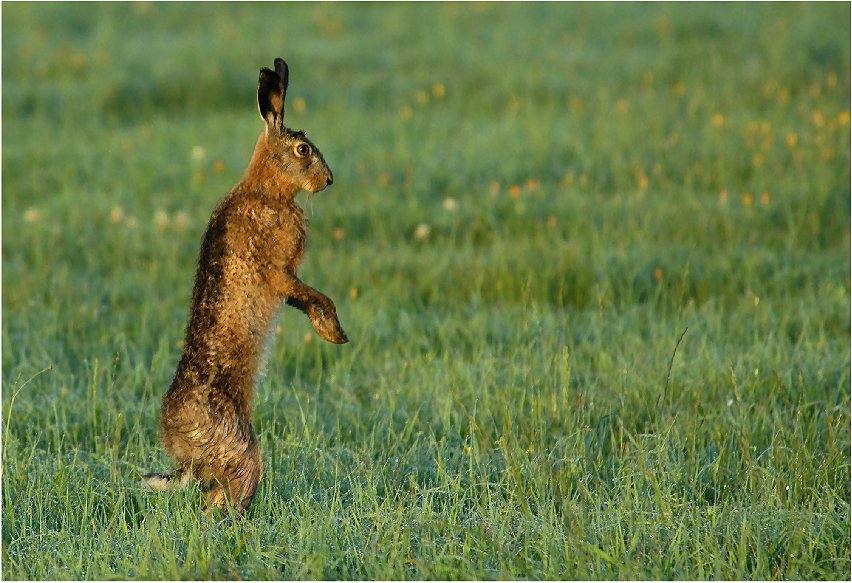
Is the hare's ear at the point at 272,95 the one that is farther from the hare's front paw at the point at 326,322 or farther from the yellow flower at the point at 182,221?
the yellow flower at the point at 182,221

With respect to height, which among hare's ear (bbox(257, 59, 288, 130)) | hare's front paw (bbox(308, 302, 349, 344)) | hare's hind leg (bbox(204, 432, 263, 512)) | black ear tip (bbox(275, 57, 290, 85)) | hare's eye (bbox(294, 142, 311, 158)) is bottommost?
hare's hind leg (bbox(204, 432, 263, 512))

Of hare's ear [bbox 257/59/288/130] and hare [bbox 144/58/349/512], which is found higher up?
hare's ear [bbox 257/59/288/130]

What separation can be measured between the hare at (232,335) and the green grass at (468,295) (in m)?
0.22

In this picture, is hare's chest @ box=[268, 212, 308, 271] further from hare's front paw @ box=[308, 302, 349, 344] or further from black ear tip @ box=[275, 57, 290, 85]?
black ear tip @ box=[275, 57, 290, 85]

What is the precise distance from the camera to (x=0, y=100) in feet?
36.8

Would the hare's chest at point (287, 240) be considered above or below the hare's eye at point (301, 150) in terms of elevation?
below

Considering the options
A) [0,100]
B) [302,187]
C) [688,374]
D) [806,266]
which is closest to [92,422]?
[302,187]

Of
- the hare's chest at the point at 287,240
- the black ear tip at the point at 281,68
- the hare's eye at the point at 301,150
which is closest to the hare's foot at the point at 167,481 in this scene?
the hare's chest at the point at 287,240

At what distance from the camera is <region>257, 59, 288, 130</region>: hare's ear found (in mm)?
4183

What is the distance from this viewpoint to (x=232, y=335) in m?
4.18

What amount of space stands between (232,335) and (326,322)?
0.34 meters

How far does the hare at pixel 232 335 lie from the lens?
4.16m

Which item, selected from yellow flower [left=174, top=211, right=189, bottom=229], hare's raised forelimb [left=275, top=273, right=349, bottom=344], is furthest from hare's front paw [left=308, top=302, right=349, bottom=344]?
yellow flower [left=174, top=211, right=189, bottom=229]

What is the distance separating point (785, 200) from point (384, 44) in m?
6.66
